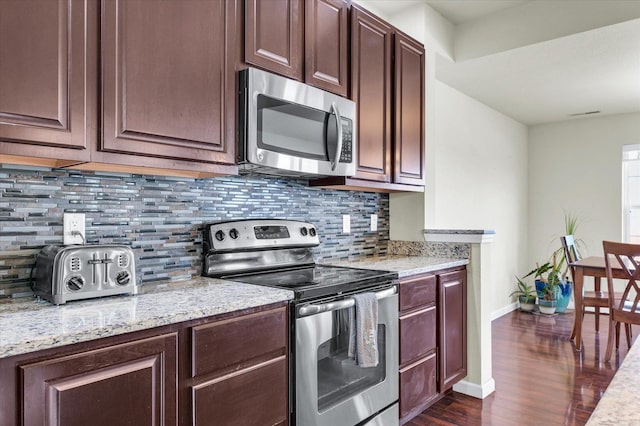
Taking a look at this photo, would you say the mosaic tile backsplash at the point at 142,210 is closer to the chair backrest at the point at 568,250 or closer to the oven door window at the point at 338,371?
the oven door window at the point at 338,371

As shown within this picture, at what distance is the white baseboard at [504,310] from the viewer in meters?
5.01

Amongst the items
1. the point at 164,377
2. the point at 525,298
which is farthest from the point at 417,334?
the point at 525,298

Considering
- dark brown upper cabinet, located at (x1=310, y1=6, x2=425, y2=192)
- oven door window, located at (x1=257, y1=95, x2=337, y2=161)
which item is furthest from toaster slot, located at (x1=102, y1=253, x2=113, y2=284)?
dark brown upper cabinet, located at (x1=310, y1=6, x2=425, y2=192)

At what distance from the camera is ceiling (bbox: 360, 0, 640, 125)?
318 cm

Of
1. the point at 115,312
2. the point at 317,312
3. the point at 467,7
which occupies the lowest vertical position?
the point at 317,312

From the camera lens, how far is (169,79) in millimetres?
1605

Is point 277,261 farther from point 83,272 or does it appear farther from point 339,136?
point 83,272

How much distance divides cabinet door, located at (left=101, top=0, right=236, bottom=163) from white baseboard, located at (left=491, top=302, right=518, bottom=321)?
4204 millimetres

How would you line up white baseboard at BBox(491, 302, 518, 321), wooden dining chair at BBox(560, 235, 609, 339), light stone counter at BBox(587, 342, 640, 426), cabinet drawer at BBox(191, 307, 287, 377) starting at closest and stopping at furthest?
light stone counter at BBox(587, 342, 640, 426)
cabinet drawer at BBox(191, 307, 287, 377)
wooden dining chair at BBox(560, 235, 609, 339)
white baseboard at BBox(491, 302, 518, 321)

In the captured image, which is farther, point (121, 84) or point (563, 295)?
point (563, 295)

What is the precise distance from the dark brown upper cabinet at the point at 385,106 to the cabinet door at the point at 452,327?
668 mm

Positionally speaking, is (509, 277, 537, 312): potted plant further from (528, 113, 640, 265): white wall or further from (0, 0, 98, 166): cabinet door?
(0, 0, 98, 166): cabinet door

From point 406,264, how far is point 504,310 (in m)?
3.27

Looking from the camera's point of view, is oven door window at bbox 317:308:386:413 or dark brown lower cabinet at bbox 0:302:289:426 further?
oven door window at bbox 317:308:386:413
